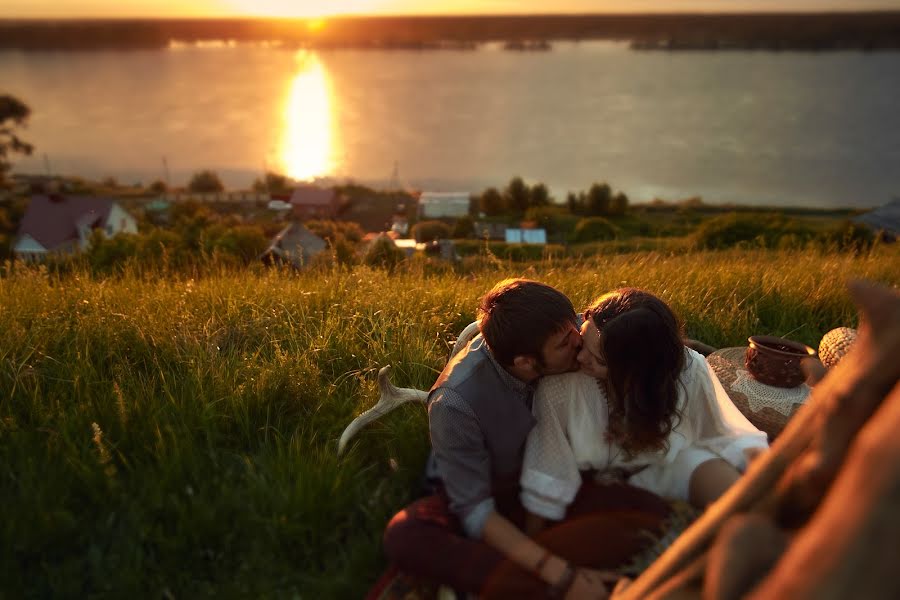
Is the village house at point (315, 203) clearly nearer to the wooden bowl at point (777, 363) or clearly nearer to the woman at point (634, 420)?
the wooden bowl at point (777, 363)

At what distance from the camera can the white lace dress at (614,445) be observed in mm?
1943

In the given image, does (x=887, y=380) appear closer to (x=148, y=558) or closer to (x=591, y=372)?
(x=591, y=372)

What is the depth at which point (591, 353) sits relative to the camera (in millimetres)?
1954

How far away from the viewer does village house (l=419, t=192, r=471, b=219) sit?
105 ft

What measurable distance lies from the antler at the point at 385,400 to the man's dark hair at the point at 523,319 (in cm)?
51

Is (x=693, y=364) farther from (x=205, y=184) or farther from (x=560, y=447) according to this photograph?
(x=205, y=184)

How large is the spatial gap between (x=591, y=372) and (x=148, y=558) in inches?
60.3

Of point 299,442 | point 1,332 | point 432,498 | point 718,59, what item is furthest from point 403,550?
point 718,59

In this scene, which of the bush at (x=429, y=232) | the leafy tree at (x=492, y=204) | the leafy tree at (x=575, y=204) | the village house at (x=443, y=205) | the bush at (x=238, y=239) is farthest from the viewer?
the leafy tree at (x=492, y=204)

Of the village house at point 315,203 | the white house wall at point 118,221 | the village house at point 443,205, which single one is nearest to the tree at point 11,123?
the white house wall at point 118,221

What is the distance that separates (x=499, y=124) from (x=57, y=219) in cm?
4415

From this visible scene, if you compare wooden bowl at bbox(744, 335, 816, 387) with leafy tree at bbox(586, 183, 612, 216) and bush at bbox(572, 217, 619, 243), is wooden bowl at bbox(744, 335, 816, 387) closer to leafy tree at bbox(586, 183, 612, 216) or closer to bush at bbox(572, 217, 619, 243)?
bush at bbox(572, 217, 619, 243)

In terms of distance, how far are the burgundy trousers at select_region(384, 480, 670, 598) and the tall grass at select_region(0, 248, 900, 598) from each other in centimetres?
23

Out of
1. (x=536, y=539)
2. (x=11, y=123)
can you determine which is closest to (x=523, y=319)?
(x=536, y=539)
